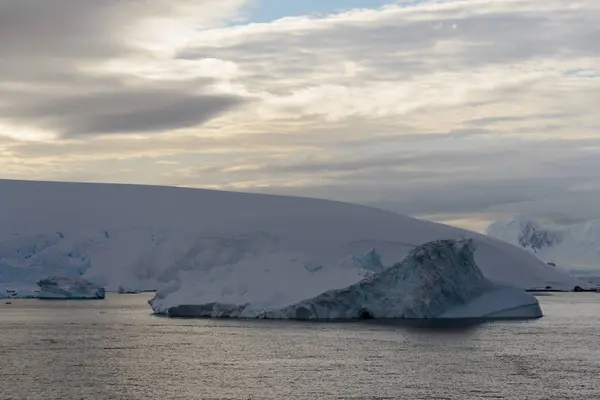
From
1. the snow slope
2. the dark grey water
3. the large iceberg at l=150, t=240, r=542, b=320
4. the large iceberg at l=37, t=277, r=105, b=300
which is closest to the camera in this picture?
the dark grey water

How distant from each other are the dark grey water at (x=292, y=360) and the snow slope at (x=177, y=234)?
13.1 m

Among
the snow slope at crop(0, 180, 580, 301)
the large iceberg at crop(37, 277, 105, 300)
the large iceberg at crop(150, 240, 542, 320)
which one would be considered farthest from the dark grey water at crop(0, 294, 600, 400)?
the large iceberg at crop(37, 277, 105, 300)

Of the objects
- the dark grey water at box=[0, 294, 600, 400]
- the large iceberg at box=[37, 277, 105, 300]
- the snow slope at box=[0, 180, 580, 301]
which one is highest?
the snow slope at box=[0, 180, 580, 301]

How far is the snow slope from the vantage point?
7344 centimetres

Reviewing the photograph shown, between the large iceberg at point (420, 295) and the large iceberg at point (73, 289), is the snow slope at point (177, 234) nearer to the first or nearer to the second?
the large iceberg at point (73, 289)

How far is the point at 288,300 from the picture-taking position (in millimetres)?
44219

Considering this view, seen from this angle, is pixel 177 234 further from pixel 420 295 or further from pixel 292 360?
pixel 292 360

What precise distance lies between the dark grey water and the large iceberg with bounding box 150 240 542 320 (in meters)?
1.22

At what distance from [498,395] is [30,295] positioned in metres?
52.1

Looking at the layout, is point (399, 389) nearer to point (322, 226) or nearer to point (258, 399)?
point (258, 399)

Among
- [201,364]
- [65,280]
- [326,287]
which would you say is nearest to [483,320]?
[326,287]

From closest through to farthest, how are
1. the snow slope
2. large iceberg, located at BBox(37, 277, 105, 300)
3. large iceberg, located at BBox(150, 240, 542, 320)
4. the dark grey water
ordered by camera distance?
the dark grey water < large iceberg, located at BBox(150, 240, 542, 320) < large iceberg, located at BBox(37, 277, 105, 300) < the snow slope

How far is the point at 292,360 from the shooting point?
100ft

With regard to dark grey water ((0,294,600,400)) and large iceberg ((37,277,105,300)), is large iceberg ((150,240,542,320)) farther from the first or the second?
large iceberg ((37,277,105,300))
